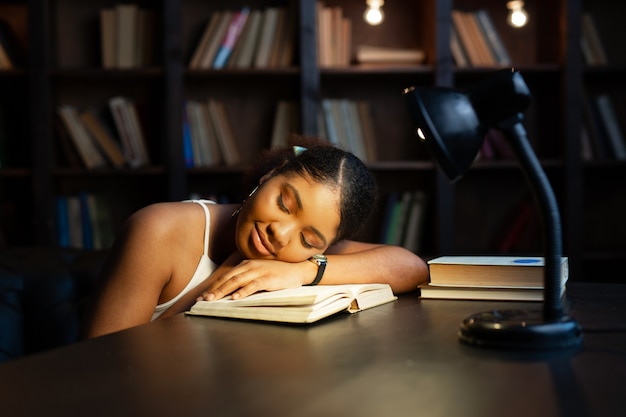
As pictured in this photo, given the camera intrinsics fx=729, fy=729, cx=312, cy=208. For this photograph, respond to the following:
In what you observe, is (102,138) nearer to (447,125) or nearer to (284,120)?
(284,120)

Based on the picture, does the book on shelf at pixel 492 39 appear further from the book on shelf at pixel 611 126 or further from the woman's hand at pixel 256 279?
the woman's hand at pixel 256 279

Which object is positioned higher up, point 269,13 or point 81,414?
point 269,13

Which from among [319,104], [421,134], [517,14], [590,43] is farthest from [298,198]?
[590,43]

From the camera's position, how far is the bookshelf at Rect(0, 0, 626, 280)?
3.25m

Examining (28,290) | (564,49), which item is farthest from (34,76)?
(564,49)

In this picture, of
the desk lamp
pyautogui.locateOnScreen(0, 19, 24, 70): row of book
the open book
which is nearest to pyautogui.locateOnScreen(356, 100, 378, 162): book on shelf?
pyautogui.locateOnScreen(0, 19, 24, 70): row of book

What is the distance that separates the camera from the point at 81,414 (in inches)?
25.7

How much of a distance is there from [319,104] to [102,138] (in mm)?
998

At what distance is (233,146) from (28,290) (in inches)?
67.3

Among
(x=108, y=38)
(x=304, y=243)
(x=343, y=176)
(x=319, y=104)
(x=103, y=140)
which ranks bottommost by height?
(x=304, y=243)

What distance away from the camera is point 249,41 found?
3324 mm

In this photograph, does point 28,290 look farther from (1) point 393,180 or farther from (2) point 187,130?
(1) point 393,180

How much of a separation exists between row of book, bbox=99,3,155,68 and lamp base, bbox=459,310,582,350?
9.04 feet

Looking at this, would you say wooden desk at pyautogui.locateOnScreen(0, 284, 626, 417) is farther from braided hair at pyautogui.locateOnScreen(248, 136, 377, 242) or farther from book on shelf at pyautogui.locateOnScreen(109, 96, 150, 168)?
book on shelf at pyautogui.locateOnScreen(109, 96, 150, 168)
